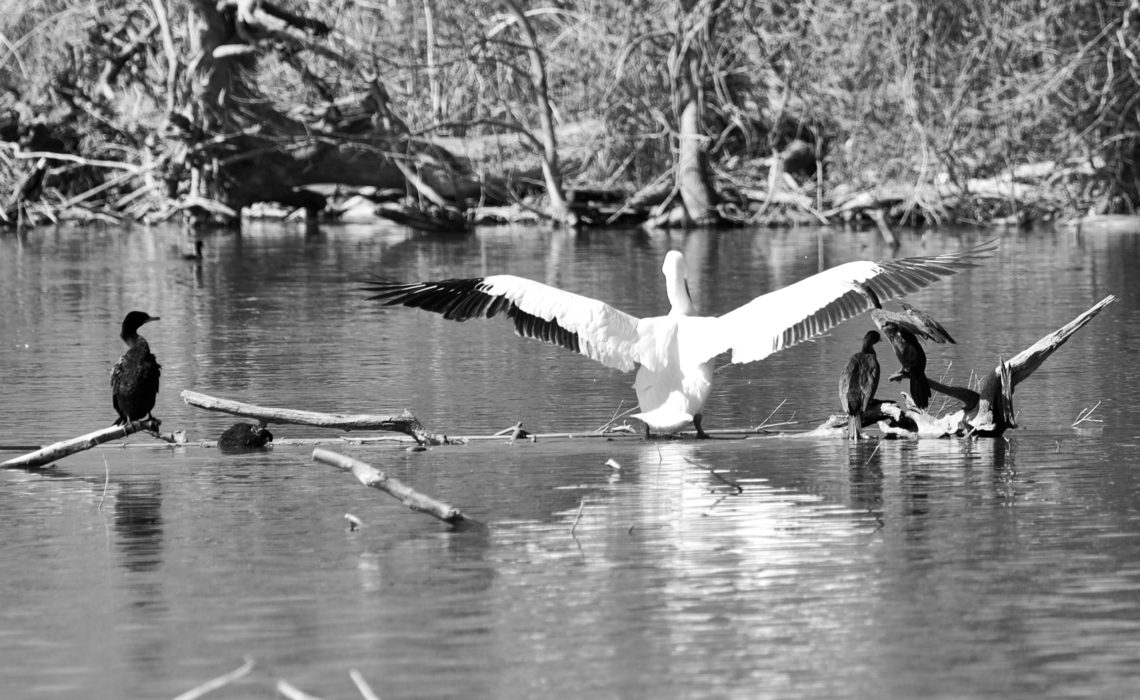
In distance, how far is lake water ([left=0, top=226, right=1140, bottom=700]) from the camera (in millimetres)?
5879

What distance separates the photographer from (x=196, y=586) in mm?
6980

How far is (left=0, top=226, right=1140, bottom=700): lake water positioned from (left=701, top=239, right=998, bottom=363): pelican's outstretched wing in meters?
0.57

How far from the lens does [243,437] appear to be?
9.92 meters

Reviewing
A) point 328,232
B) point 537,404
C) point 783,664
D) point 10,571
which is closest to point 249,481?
point 10,571

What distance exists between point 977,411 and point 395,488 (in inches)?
149

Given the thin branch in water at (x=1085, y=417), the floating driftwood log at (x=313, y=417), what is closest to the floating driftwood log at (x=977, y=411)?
the thin branch in water at (x=1085, y=417)

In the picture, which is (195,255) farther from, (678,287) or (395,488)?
(395,488)

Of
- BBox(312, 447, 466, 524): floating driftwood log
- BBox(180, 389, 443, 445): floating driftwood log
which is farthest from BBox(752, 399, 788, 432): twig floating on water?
BBox(312, 447, 466, 524): floating driftwood log

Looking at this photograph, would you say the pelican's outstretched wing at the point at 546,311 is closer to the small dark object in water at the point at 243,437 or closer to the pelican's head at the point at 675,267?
the pelican's head at the point at 675,267

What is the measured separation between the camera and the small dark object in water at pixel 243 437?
9.91 metres

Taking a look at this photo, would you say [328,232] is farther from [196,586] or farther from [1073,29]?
[196,586]

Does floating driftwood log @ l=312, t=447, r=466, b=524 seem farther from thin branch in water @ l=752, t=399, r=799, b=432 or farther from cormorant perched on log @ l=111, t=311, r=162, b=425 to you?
thin branch in water @ l=752, t=399, r=799, b=432

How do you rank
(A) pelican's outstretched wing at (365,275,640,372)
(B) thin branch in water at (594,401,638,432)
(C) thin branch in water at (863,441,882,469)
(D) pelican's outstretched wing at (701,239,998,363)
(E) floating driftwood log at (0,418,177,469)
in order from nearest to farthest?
(E) floating driftwood log at (0,418,177,469) < (C) thin branch in water at (863,441,882,469) < (D) pelican's outstretched wing at (701,239,998,363) < (A) pelican's outstretched wing at (365,275,640,372) < (B) thin branch in water at (594,401,638,432)

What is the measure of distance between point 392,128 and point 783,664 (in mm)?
26140
